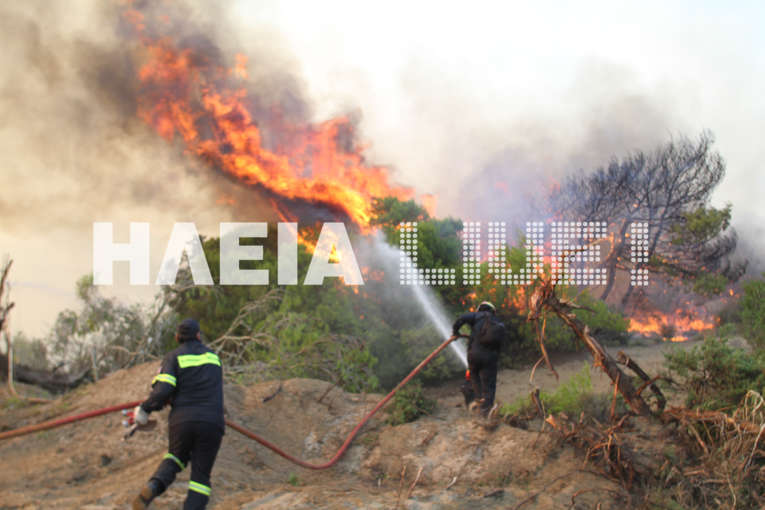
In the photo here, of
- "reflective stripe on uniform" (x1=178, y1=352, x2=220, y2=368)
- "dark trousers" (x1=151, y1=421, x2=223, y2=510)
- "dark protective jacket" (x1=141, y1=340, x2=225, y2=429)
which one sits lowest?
"dark trousers" (x1=151, y1=421, x2=223, y2=510)

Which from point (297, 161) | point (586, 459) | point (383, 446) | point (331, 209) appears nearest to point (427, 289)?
point (331, 209)

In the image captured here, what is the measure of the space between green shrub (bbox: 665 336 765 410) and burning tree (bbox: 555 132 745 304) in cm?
2424

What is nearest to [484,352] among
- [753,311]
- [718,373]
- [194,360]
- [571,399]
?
[571,399]

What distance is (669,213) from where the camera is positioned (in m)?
33.9

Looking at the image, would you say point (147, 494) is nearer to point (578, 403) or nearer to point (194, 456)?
point (194, 456)

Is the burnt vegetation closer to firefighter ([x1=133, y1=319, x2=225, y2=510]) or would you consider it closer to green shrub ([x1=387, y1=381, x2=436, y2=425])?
green shrub ([x1=387, y1=381, x2=436, y2=425])

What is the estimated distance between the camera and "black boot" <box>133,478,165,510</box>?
6188 mm

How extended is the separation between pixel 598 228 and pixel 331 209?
1511 cm

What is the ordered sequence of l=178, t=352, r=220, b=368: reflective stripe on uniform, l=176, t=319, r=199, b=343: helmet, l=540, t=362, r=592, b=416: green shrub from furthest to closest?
l=540, t=362, r=592, b=416: green shrub < l=176, t=319, r=199, b=343: helmet < l=178, t=352, r=220, b=368: reflective stripe on uniform

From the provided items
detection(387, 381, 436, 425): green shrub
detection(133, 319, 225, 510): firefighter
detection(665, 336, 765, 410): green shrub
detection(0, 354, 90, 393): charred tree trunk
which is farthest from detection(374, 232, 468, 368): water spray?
detection(133, 319, 225, 510): firefighter

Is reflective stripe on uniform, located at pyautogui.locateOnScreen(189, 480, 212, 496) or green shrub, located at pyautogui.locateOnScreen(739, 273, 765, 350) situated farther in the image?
green shrub, located at pyautogui.locateOnScreen(739, 273, 765, 350)

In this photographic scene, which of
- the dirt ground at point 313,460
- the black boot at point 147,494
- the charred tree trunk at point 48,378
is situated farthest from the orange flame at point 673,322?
the black boot at point 147,494

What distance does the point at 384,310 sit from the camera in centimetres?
2467

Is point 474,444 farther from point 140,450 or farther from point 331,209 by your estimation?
point 331,209
